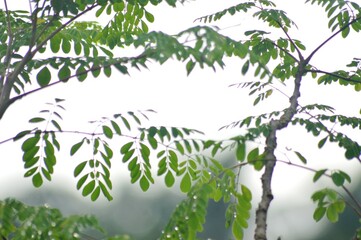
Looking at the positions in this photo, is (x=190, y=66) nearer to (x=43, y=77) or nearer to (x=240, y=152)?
(x=240, y=152)

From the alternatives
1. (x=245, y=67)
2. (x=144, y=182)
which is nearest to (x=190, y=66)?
(x=245, y=67)

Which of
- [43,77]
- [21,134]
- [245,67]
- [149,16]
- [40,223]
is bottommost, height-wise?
[40,223]

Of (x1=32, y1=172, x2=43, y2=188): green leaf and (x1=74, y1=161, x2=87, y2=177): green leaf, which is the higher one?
(x1=74, y1=161, x2=87, y2=177): green leaf

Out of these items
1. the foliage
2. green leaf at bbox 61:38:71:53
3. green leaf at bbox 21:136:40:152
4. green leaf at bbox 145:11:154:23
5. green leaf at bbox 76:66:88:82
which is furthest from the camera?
green leaf at bbox 145:11:154:23

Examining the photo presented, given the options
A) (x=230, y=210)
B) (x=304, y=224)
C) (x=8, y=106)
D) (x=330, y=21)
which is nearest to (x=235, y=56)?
(x=330, y=21)

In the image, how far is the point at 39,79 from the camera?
5684 millimetres

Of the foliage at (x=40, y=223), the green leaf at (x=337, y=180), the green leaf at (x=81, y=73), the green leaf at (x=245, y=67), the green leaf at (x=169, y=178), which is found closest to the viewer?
the foliage at (x=40, y=223)

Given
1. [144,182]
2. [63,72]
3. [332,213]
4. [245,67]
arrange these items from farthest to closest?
[144,182] < [63,72] < [332,213] < [245,67]

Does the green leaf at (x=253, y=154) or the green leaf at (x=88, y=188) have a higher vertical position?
the green leaf at (x=253, y=154)

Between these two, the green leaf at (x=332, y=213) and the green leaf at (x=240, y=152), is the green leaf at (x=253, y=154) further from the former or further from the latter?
the green leaf at (x=332, y=213)

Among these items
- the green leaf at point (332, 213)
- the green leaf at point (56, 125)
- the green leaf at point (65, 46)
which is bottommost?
the green leaf at point (332, 213)

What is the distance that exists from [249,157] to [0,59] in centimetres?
192

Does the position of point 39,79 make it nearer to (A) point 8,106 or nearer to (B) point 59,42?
(A) point 8,106

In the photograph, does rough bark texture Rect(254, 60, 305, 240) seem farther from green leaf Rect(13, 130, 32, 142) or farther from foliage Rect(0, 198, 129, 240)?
green leaf Rect(13, 130, 32, 142)
